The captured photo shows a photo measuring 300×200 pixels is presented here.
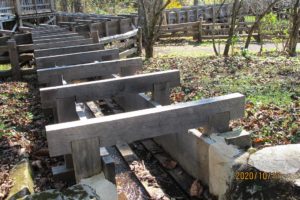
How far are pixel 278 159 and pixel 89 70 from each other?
3.77 m

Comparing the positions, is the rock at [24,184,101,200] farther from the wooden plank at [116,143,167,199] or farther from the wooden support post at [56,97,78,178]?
the wooden support post at [56,97,78,178]

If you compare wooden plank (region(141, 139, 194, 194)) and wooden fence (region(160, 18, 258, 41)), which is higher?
wooden fence (region(160, 18, 258, 41))

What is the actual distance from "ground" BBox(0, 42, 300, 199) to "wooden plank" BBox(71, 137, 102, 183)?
0.95 m

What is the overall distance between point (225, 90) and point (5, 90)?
16.5 feet

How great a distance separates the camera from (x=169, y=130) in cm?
376

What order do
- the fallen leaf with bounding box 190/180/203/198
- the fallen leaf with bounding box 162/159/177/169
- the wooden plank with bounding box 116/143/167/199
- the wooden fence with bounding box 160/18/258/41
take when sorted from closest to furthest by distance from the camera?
the fallen leaf with bounding box 190/180/203/198 → the wooden plank with bounding box 116/143/167/199 → the fallen leaf with bounding box 162/159/177/169 → the wooden fence with bounding box 160/18/258/41

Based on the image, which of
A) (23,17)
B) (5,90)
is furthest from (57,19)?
(5,90)

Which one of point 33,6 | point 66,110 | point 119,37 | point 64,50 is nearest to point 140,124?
point 66,110

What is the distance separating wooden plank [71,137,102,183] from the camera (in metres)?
3.34

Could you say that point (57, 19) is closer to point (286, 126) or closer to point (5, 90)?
point (5, 90)

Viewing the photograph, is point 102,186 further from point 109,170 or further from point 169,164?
point 169,164

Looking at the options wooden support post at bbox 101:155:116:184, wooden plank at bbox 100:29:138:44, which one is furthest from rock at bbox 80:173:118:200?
wooden plank at bbox 100:29:138:44

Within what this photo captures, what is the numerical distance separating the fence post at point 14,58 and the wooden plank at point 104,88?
558 cm

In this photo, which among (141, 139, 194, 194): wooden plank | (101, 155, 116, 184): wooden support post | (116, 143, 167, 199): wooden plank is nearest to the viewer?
(101, 155, 116, 184): wooden support post
